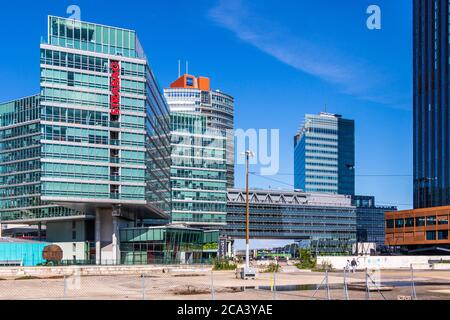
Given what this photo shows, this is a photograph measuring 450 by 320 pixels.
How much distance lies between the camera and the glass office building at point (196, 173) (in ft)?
452

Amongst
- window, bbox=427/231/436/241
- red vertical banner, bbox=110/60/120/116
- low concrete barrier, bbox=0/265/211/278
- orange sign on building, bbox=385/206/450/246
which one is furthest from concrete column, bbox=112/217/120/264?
window, bbox=427/231/436/241

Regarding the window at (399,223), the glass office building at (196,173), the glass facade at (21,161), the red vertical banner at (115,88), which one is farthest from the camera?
the window at (399,223)

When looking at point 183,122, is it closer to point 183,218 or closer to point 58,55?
point 183,218

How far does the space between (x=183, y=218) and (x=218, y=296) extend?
10397 centimetres

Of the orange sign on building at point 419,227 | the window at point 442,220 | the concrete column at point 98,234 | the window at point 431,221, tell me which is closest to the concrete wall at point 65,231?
the concrete column at point 98,234

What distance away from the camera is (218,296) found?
1363 inches

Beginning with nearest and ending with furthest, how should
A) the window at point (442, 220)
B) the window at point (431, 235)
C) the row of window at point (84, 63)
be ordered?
the row of window at point (84, 63), the window at point (442, 220), the window at point (431, 235)

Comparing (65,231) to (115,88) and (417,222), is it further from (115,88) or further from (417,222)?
(417,222)

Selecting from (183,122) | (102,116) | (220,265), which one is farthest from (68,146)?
(183,122)

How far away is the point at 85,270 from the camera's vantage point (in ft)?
232

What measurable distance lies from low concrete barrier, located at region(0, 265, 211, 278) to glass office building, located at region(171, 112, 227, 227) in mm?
60940

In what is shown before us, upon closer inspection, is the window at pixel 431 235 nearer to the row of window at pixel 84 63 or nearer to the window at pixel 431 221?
the window at pixel 431 221

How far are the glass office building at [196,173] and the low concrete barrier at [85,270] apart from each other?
6094 centimetres

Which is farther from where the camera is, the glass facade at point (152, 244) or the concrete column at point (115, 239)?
the glass facade at point (152, 244)
